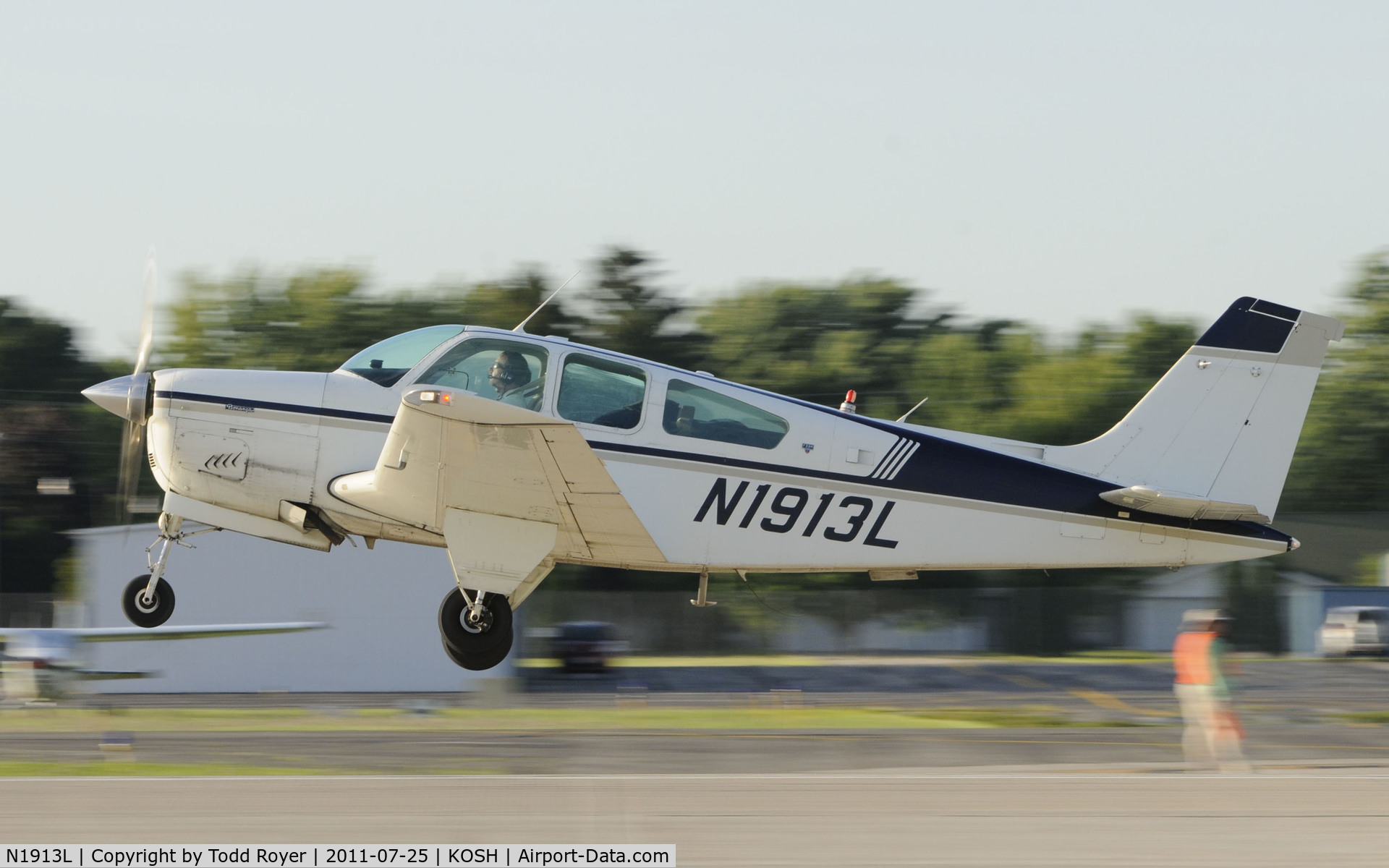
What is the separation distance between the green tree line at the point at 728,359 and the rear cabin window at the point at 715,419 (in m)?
26.3

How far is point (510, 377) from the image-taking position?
Result: 8852mm

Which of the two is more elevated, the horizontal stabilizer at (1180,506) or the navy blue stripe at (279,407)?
the navy blue stripe at (279,407)

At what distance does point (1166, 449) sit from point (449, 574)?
13.5 metres

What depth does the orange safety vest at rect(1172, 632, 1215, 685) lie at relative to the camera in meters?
12.4

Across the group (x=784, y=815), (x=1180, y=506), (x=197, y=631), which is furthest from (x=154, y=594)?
(x=197, y=631)

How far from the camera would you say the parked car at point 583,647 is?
24891 mm

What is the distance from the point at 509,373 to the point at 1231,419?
518 cm

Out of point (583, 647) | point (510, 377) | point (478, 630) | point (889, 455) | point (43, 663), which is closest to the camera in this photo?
point (510, 377)

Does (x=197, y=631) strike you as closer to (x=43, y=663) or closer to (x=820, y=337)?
(x=43, y=663)

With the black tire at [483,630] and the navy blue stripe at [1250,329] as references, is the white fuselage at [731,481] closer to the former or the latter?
the black tire at [483,630]

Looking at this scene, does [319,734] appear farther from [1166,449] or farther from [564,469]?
[1166,449]

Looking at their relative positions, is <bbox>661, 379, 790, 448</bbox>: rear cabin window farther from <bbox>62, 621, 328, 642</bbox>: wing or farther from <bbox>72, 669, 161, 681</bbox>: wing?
<bbox>72, 669, 161, 681</bbox>: wing

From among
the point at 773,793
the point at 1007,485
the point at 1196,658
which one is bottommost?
the point at 773,793

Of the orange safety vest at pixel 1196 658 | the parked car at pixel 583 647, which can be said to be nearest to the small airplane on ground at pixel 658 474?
the orange safety vest at pixel 1196 658
